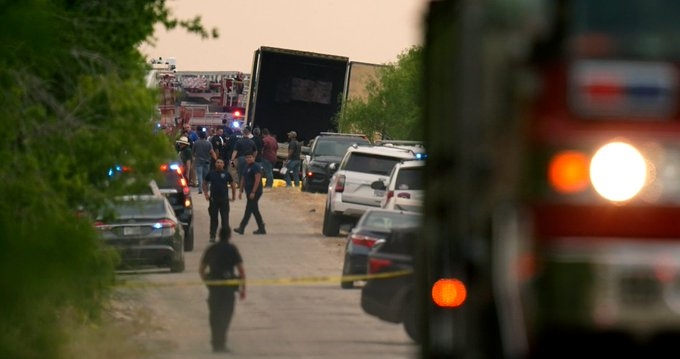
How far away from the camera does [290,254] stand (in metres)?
27.1

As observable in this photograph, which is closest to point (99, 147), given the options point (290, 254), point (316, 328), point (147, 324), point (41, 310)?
point (147, 324)

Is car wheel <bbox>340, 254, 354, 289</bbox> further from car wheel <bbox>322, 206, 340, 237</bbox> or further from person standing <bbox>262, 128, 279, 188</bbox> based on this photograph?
person standing <bbox>262, 128, 279, 188</bbox>

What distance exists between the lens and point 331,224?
30.0m

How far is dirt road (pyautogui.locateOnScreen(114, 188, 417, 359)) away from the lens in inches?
683

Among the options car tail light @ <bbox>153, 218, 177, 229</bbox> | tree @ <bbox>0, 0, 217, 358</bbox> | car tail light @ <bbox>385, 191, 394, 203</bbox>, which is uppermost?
tree @ <bbox>0, 0, 217, 358</bbox>

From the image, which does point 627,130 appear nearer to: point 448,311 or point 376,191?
point 448,311

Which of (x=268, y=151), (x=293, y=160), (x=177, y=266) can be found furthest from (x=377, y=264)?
(x=293, y=160)

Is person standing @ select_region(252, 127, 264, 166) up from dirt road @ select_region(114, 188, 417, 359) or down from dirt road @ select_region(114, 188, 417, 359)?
up

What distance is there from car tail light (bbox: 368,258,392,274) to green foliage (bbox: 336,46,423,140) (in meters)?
32.8

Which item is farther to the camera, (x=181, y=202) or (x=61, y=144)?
(x=181, y=202)

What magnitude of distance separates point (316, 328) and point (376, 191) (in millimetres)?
10479

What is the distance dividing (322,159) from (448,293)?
3018 centimetres

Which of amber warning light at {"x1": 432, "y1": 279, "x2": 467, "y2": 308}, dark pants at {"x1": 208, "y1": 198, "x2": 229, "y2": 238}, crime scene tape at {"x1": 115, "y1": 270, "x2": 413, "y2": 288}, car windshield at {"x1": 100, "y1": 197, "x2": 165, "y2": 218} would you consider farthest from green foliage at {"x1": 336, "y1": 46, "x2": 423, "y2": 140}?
amber warning light at {"x1": 432, "y1": 279, "x2": 467, "y2": 308}

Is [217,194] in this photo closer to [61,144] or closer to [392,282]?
[392,282]
